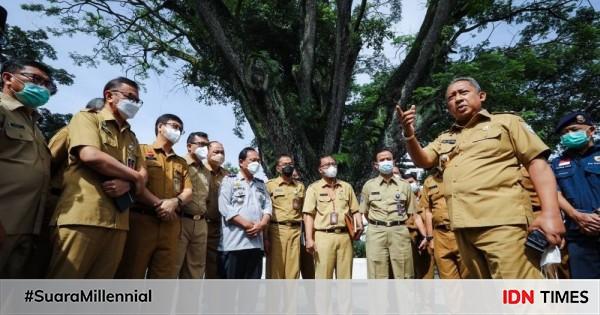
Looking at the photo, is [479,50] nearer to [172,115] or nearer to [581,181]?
[581,181]

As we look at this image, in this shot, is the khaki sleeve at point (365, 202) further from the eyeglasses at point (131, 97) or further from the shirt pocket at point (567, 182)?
the eyeglasses at point (131, 97)

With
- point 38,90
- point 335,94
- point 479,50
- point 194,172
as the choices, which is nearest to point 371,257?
point 194,172

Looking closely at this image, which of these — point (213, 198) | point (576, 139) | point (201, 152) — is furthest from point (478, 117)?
point (213, 198)

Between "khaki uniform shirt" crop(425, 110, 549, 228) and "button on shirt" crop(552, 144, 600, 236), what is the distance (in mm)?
1229

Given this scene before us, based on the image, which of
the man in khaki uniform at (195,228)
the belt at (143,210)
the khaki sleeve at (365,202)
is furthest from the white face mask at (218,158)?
the khaki sleeve at (365,202)

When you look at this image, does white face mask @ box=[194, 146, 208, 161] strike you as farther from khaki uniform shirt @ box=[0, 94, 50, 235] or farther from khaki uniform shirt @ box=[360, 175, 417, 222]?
khaki uniform shirt @ box=[360, 175, 417, 222]

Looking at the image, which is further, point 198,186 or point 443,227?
point 443,227

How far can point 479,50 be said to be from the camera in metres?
9.49

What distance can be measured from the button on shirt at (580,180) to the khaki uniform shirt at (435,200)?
131 centimetres

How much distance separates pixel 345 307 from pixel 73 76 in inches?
369

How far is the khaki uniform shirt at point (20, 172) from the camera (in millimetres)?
2184

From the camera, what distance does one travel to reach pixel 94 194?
2.38 m

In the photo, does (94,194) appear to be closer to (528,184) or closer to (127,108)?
(127,108)

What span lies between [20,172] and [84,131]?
0.40m
